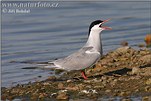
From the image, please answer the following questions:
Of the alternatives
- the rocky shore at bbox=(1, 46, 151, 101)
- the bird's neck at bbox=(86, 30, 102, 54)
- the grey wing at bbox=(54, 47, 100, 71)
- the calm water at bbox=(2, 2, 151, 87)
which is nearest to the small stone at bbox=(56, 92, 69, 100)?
the rocky shore at bbox=(1, 46, 151, 101)

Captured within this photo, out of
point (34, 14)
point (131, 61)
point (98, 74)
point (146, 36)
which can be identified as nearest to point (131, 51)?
point (131, 61)

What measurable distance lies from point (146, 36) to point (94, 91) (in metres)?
4.33

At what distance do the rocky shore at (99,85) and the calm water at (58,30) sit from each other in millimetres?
730

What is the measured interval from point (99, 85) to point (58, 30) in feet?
18.3

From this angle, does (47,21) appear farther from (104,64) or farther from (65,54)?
(104,64)

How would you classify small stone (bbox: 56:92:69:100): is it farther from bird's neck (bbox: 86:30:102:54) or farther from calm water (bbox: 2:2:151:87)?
calm water (bbox: 2:2:151:87)

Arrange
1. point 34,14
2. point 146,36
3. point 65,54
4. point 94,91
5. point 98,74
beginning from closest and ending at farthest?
point 94,91 → point 98,74 → point 65,54 → point 146,36 → point 34,14

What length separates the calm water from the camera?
11.5 metres

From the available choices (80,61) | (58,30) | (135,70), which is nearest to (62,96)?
(80,61)

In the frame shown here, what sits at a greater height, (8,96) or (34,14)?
(34,14)

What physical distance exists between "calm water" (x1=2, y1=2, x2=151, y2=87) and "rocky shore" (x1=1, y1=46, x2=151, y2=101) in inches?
28.7

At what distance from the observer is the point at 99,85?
8.70 m

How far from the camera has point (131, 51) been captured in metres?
10.5

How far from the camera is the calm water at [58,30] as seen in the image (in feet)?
37.8
